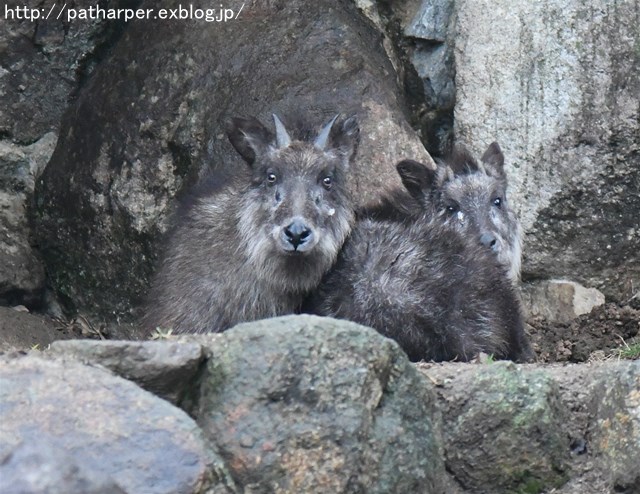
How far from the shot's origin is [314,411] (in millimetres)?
5641

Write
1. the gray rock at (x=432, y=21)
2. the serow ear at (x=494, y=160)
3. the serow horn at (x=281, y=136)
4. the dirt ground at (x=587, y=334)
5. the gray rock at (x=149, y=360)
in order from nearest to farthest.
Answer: the gray rock at (x=149, y=360) < the serow horn at (x=281, y=136) < the dirt ground at (x=587, y=334) < the serow ear at (x=494, y=160) < the gray rock at (x=432, y=21)

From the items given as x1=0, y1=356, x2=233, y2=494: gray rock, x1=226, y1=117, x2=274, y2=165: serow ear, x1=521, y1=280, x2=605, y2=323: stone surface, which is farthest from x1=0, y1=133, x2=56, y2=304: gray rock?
x1=0, y1=356, x2=233, y2=494: gray rock

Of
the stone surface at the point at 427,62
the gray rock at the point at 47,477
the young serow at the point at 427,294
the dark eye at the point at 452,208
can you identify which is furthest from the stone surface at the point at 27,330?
the gray rock at the point at 47,477

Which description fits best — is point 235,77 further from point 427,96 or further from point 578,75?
point 578,75

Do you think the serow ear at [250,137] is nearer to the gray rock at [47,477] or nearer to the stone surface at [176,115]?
the stone surface at [176,115]

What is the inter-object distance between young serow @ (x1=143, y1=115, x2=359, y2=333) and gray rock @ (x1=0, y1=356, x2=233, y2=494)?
8.06 ft

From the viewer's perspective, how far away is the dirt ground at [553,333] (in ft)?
28.9

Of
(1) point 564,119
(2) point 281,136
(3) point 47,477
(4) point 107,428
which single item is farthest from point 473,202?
(3) point 47,477

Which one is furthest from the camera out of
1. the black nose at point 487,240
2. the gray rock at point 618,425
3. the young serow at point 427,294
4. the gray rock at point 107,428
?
the black nose at point 487,240

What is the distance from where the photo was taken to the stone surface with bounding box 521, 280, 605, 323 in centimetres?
942

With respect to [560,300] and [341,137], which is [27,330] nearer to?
[341,137]

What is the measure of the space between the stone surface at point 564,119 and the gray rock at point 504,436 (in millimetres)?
3332

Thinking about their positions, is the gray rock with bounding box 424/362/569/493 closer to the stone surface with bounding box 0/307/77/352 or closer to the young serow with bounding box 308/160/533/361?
the young serow with bounding box 308/160/533/361

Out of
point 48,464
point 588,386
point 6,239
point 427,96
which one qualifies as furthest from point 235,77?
point 48,464
